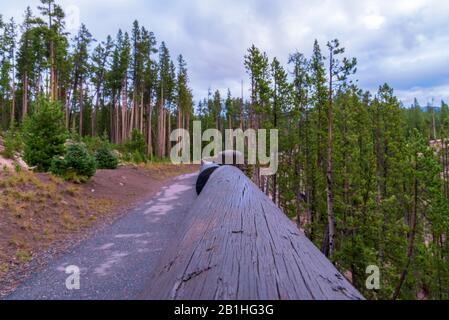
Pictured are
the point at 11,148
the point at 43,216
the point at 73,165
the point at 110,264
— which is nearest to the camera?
the point at 110,264

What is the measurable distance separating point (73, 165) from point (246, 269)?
12319mm

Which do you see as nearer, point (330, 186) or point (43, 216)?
point (43, 216)

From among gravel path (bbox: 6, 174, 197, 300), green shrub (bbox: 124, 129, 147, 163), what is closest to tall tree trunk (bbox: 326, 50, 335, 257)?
gravel path (bbox: 6, 174, 197, 300)

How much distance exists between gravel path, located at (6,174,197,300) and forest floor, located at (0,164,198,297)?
0.41 meters

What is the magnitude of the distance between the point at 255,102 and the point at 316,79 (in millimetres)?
6350

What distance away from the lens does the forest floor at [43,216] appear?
5364 millimetres

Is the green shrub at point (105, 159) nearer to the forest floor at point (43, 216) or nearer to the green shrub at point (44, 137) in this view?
the green shrub at point (44, 137)

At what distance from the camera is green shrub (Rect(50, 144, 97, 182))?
447 inches

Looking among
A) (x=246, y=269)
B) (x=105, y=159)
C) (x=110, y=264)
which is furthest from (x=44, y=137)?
(x=246, y=269)

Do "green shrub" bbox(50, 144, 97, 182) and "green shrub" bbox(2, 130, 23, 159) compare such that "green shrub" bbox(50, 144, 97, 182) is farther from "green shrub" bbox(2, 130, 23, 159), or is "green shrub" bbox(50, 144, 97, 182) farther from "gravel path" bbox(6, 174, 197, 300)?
"green shrub" bbox(2, 130, 23, 159)

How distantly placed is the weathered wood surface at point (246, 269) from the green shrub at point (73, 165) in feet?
36.1

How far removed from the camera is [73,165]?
11.6m

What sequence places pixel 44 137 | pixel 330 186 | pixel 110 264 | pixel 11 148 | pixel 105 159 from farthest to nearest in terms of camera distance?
pixel 105 159, pixel 11 148, pixel 330 186, pixel 44 137, pixel 110 264

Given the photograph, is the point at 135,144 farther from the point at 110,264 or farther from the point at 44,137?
the point at 110,264
